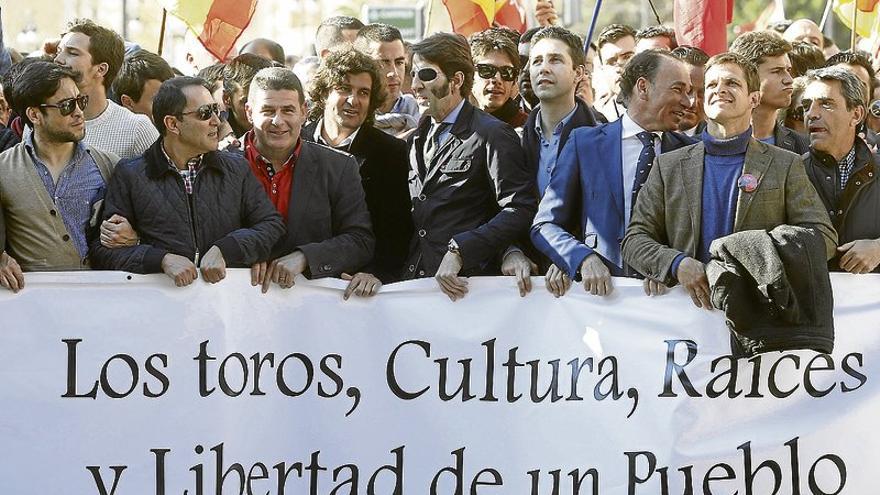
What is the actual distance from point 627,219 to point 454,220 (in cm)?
79

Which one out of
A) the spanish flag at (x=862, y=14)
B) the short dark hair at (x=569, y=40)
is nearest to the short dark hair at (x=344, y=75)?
the short dark hair at (x=569, y=40)

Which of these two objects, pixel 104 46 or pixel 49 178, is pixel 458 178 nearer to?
pixel 49 178

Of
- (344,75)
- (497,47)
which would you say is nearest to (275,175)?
(344,75)

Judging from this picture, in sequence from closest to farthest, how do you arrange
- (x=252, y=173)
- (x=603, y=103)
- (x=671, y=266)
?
(x=671, y=266) < (x=252, y=173) < (x=603, y=103)

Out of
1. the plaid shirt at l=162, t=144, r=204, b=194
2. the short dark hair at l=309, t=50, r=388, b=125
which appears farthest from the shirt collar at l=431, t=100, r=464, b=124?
the plaid shirt at l=162, t=144, r=204, b=194

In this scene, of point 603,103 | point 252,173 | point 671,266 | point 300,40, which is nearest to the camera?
point 671,266

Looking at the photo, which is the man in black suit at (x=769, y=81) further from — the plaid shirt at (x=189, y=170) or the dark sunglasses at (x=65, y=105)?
the dark sunglasses at (x=65, y=105)

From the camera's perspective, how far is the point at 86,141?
775 centimetres

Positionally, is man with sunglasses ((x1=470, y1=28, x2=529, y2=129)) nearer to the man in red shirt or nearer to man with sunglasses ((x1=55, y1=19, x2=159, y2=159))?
the man in red shirt

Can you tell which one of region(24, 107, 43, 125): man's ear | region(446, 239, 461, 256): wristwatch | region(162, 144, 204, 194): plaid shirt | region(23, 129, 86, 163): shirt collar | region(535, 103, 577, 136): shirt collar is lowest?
region(446, 239, 461, 256): wristwatch

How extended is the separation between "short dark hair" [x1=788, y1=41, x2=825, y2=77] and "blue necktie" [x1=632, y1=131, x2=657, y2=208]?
2.56 metres

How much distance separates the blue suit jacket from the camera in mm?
6938

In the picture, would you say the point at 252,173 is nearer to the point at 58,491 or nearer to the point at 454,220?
the point at 454,220

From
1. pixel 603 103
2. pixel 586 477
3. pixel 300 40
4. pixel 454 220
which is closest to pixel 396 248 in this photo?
pixel 454 220
